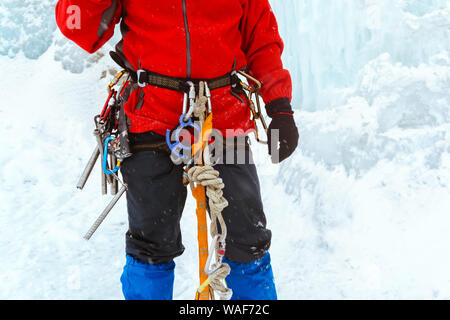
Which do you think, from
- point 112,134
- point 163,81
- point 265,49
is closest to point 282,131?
point 265,49

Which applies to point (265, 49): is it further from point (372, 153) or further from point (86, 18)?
point (372, 153)

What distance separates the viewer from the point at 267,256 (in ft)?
4.72

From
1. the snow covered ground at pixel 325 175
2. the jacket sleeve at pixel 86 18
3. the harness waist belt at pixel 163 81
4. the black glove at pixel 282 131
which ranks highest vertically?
the jacket sleeve at pixel 86 18

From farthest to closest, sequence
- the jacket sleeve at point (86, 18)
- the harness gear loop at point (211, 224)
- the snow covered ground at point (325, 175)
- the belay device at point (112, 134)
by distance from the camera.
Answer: the snow covered ground at point (325, 175), the belay device at point (112, 134), the jacket sleeve at point (86, 18), the harness gear loop at point (211, 224)

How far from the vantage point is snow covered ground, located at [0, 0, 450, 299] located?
2047 mm

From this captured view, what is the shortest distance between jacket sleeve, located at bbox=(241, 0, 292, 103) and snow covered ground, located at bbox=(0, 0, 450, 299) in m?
1.17

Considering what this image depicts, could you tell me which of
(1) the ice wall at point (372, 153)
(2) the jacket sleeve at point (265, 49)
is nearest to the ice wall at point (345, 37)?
(1) the ice wall at point (372, 153)

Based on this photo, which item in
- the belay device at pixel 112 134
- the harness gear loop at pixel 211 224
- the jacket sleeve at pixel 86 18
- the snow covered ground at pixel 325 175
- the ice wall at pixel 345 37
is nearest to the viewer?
the harness gear loop at pixel 211 224

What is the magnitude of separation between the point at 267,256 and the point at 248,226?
168mm

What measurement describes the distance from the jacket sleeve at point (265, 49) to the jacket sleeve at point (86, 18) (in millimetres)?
505

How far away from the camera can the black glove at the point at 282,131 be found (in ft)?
→ 4.78

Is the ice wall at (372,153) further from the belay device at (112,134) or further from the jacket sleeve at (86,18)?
the jacket sleeve at (86,18)

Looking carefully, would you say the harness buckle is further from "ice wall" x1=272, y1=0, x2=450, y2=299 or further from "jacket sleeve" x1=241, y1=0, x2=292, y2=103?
"ice wall" x1=272, y1=0, x2=450, y2=299

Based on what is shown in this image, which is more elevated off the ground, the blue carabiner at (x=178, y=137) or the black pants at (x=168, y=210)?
the blue carabiner at (x=178, y=137)
